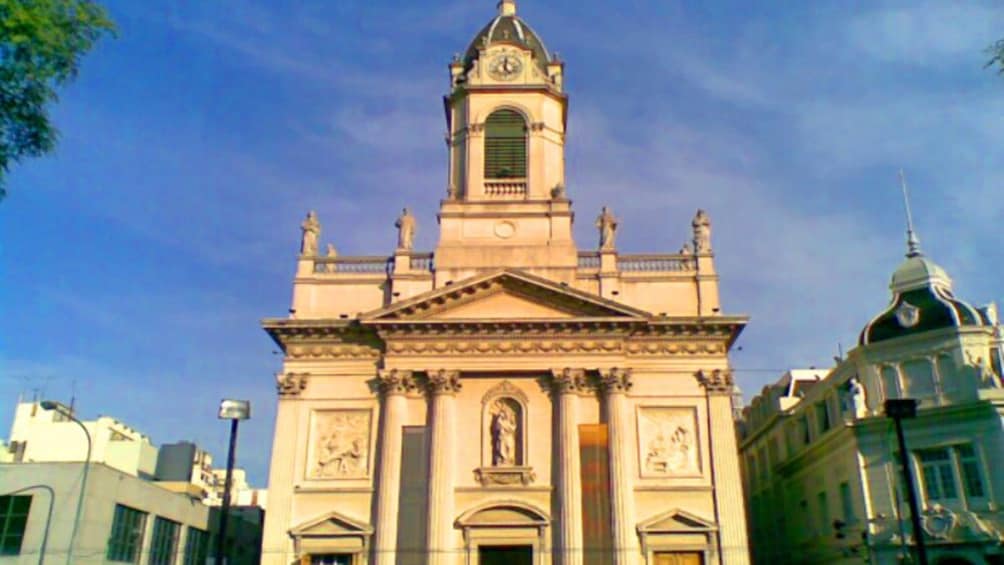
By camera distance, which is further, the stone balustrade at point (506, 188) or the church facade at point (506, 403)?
the stone balustrade at point (506, 188)

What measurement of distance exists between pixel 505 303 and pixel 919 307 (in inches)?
618

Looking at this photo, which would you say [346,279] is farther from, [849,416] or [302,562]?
[849,416]

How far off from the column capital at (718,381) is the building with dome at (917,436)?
4.53 m

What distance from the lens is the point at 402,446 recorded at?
31078 millimetres

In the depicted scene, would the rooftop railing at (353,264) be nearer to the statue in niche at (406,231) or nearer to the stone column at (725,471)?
the statue in niche at (406,231)

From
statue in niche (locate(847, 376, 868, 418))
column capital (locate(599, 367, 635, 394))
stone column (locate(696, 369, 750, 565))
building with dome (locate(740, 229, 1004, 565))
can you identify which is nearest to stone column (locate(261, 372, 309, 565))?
column capital (locate(599, 367, 635, 394))

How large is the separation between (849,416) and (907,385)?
2.36 meters

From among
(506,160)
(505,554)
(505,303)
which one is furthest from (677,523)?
(506,160)

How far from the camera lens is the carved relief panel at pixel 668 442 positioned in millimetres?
31125

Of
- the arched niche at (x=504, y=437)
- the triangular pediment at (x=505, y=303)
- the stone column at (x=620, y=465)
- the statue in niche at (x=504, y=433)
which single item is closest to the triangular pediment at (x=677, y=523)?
the stone column at (x=620, y=465)

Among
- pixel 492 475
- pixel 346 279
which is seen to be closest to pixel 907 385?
pixel 492 475

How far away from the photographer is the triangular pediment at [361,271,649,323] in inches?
1265

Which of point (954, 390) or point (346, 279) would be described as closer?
point (954, 390)

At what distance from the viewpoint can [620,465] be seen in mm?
30422
